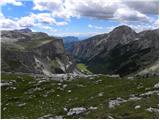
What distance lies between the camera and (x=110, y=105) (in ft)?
153

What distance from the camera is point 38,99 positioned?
210ft

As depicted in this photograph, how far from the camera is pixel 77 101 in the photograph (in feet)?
181

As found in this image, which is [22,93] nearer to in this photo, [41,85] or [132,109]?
[41,85]

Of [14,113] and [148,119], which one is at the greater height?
[148,119]

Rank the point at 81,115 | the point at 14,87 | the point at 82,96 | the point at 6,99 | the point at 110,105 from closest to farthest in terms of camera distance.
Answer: the point at 81,115 → the point at 110,105 → the point at 82,96 → the point at 6,99 → the point at 14,87

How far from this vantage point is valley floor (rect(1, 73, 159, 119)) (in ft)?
138

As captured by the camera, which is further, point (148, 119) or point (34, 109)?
point (34, 109)

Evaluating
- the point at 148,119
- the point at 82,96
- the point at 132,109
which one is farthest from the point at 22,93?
the point at 148,119

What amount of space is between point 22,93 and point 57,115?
31556mm

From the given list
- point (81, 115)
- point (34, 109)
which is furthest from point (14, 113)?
point (81, 115)

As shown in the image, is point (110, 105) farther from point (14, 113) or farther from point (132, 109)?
point (14, 113)

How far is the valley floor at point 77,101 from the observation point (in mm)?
42125

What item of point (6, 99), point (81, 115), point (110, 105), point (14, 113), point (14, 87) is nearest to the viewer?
point (81, 115)

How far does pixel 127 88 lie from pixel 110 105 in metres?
15.9
